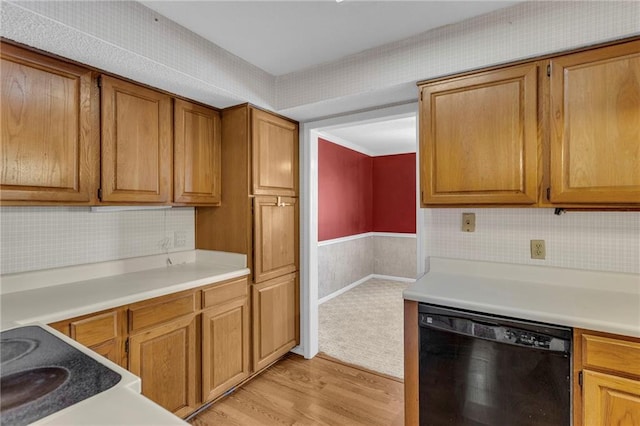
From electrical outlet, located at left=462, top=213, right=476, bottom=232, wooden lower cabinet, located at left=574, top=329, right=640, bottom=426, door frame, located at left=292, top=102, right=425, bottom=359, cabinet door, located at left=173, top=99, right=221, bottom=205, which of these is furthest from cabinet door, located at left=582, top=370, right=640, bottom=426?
cabinet door, located at left=173, top=99, right=221, bottom=205

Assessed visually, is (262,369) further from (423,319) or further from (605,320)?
(605,320)

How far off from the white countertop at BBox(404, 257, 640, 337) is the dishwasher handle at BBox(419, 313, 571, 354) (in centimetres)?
6

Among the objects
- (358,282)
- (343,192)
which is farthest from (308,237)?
(358,282)

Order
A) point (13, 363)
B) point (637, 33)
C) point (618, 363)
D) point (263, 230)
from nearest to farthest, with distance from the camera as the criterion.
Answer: point (13, 363), point (618, 363), point (637, 33), point (263, 230)

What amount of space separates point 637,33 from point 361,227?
4.29 meters

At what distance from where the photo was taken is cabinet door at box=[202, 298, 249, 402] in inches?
83.0

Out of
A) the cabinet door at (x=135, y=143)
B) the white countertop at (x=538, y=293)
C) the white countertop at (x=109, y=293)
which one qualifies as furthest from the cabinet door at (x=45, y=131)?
the white countertop at (x=538, y=293)

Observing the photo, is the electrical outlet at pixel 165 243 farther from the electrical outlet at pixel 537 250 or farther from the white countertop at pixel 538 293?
the electrical outlet at pixel 537 250

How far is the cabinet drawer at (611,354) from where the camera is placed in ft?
4.09

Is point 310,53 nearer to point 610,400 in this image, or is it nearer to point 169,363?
point 169,363

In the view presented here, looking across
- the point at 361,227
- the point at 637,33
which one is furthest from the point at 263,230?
the point at 361,227

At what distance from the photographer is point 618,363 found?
1273 mm

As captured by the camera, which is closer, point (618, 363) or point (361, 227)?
point (618, 363)

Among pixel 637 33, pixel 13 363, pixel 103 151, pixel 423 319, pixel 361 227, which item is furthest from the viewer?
pixel 361 227
